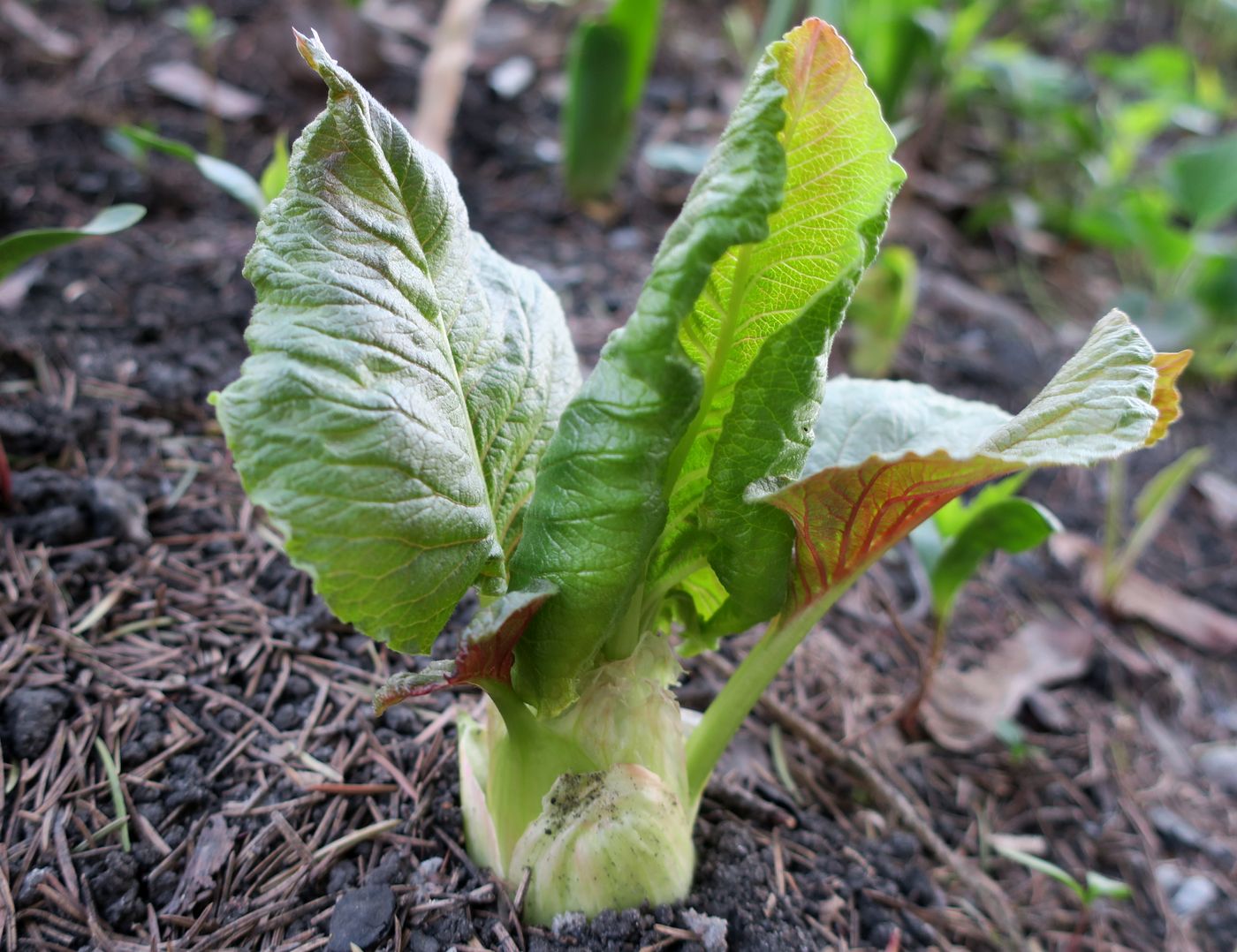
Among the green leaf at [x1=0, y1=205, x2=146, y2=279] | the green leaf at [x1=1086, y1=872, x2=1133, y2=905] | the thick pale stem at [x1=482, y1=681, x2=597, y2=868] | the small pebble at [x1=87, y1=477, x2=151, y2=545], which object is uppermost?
the green leaf at [x1=0, y1=205, x2=146, y2=279]

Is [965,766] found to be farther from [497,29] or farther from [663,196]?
[497,29]

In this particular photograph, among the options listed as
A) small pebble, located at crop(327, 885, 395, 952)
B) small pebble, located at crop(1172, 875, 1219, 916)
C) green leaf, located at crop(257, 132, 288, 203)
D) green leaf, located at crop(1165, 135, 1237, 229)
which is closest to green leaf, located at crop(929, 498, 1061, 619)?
small pebble, located at crop(1172, 875, 1219, 916)

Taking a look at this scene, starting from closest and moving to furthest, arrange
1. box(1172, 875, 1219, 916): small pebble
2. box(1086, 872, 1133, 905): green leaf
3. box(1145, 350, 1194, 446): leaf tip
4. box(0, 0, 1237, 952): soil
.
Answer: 1. box(1145, 350, 1194, 446): leaf tip
2. box(0, 0, 1237, 952): soil
3. box(1086, 872, 1133, 905): green leaf
4. box(1172, 875, 1219, 916): small pebble

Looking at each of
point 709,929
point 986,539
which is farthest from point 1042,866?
point 709,929

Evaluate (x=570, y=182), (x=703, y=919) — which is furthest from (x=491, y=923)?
(x=570, y=182)

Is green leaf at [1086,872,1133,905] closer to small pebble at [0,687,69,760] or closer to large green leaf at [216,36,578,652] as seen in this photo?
large green leaf at [216,36,578,652]
